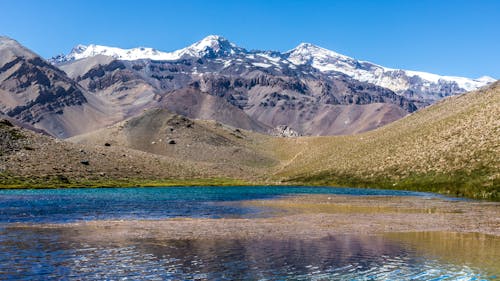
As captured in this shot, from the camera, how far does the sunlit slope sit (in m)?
106

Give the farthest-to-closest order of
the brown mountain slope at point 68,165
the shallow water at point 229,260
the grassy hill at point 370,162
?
the brown mountain slope at point 68,165 < the grassy hill at point 370,162 < the shallow water at point 229,260

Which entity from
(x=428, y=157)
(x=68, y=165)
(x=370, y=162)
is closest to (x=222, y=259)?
(x=428, y=157)

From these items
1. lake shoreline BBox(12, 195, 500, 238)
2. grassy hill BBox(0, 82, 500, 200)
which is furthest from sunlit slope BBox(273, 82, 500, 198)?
lake shoreline BBox(12, 195, 500, 238)

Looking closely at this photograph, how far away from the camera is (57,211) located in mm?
64562

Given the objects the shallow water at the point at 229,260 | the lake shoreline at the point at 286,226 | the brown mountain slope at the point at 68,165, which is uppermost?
the brown mountain slope at the point at 68,165

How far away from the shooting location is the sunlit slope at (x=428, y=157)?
106 meters

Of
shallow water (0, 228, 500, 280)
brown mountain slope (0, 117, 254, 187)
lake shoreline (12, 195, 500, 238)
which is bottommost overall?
shallow water (0, 228, 500, 280)

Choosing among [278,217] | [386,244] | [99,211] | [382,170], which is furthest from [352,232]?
[382,170]

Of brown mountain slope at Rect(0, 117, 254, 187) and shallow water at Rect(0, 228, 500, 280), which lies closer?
shallow water at Rect(0, 228, 500, 280)

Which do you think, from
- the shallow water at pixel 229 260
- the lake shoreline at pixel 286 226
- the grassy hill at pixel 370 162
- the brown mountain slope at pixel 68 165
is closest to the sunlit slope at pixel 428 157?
the grassy hill at pixel 370 162

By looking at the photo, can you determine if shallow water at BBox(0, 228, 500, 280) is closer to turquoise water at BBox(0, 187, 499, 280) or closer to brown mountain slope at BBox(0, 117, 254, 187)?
turquoise water at BBox(0, 187, 499, 280)

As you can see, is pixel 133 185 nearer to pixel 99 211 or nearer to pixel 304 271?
pixel 99 211

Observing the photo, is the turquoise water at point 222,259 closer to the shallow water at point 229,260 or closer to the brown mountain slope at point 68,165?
the shallow water at point 229,260

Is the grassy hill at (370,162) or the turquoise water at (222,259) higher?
the grassy hill at (370,162)
